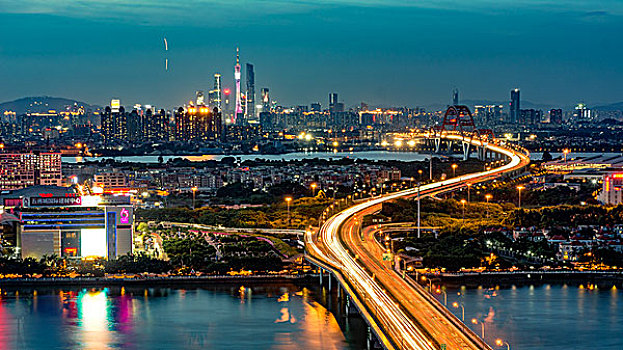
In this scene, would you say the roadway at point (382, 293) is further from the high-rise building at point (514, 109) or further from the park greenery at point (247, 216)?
the high-rise building at point (514, 109)

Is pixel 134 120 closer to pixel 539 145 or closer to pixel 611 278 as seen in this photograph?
pixel 539 145

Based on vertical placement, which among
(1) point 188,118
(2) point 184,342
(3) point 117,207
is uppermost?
(1) point 188,118

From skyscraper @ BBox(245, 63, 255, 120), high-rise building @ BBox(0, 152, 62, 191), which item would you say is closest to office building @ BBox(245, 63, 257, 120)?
skyscraper @ BBox(245, 63, 255, 120)

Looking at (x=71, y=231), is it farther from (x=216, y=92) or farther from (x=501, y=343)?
(x=216, y=92)

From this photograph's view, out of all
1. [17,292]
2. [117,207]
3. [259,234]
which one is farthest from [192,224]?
[17,292]

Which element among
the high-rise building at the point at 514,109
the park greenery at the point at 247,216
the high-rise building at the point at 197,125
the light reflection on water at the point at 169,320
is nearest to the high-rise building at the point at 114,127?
the high-rise building at the point at 197,125

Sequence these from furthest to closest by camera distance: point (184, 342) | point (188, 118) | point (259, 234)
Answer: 1. point (188, 118)
2. point (259, 234)
3. point (184, 342)

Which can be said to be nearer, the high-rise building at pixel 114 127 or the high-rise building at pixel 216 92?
the high-rise building at pixel 114 127
